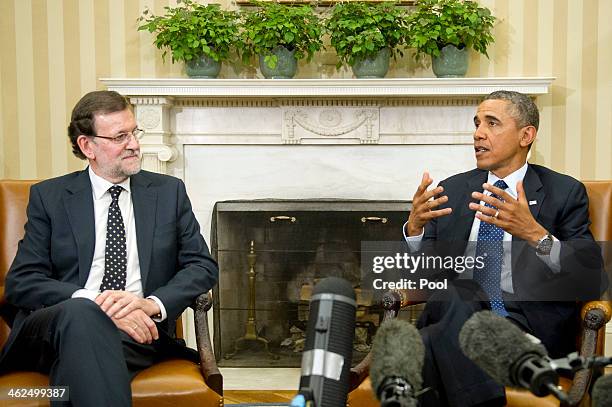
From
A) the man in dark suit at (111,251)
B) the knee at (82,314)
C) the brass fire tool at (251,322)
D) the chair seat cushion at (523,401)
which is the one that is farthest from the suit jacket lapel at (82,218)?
the brass fire tool at (251,322)

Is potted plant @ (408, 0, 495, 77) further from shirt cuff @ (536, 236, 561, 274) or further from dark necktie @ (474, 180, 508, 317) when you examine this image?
shirt cuff @ (536, 236, 561, 274)

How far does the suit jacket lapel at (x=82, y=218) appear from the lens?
2.58m

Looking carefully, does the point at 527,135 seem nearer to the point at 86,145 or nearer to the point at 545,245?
the point at 545,245

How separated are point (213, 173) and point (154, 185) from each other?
1644 millimetres

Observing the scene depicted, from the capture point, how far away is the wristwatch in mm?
2373

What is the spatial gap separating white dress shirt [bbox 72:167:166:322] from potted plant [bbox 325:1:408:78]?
171 centimetres

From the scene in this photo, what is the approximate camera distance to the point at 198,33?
159 inches

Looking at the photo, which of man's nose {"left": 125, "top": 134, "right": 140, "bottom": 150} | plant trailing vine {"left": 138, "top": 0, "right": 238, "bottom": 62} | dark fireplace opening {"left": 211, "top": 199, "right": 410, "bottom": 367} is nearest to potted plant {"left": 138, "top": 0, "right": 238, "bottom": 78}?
plant trailing vine {"left": 138, "top": 0, "right": 238, "bottom": 62}

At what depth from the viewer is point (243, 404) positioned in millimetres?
3660

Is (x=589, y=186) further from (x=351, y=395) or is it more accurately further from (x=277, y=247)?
(x=277, y=247)

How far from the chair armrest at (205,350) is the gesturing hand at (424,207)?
2.45 feet

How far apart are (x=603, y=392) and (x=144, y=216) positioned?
186 cm

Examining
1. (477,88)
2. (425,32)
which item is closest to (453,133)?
(477,88)

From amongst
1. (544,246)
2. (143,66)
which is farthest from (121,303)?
(143,66)
